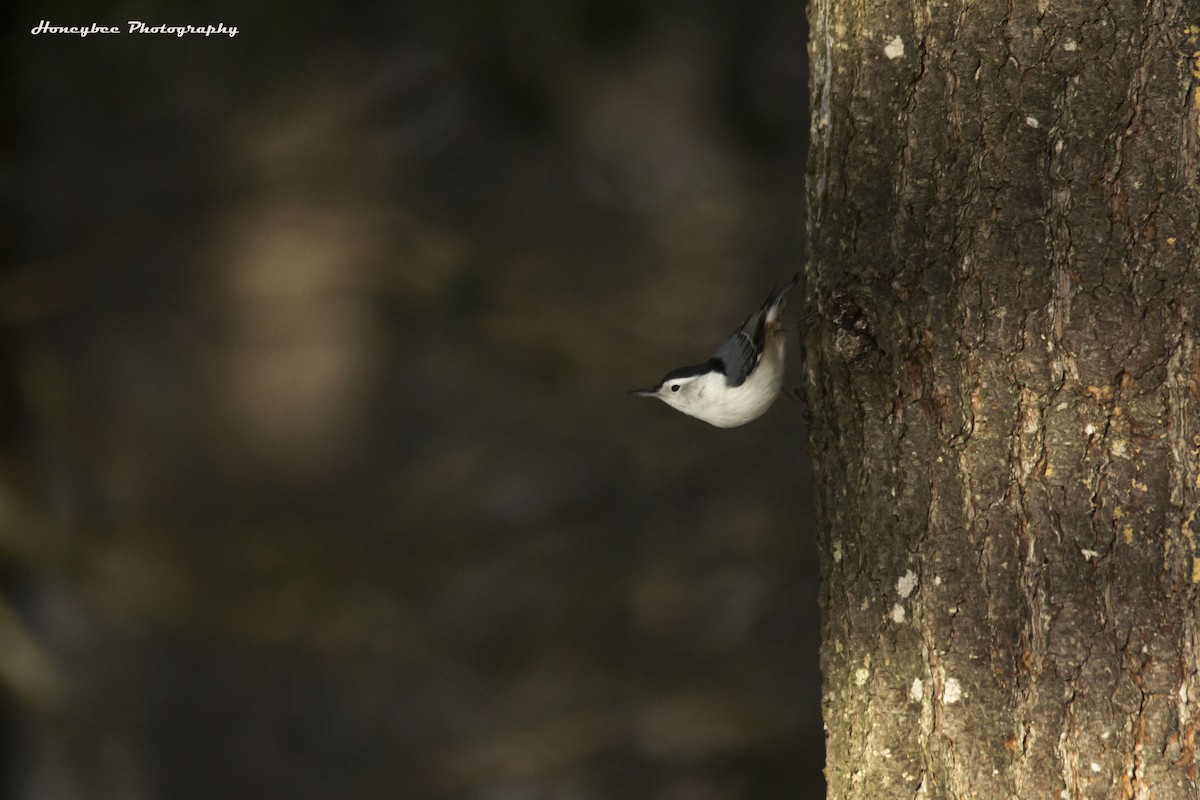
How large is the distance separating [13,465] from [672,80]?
2450 millimetres

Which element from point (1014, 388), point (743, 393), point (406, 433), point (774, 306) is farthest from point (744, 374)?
point (406, 433)

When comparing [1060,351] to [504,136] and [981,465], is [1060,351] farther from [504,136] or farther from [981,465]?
[504,136]

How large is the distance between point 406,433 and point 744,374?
1684 mm

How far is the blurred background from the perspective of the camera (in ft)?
10.4

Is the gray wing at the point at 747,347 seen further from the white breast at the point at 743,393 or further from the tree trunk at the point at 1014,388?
the tree trunk at the point at 1014,388

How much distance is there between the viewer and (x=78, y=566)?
3.19 metres

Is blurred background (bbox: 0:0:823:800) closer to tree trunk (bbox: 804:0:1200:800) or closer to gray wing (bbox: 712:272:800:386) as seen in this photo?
gray wing (bbox: 712:272:800:386)

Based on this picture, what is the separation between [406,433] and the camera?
136 inches

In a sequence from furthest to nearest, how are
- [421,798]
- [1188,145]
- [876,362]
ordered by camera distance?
[421,798] → [876,362] → [1188,145]

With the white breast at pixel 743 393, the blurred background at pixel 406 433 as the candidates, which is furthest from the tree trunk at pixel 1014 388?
the blurred background at pixel 406 433

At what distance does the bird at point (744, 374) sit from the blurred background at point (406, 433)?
36.6 inches

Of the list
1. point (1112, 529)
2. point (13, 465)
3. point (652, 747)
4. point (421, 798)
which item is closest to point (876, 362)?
point (1112, 529)

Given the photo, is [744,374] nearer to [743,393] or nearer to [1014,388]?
[743,393]

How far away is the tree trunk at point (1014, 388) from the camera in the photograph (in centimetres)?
105
